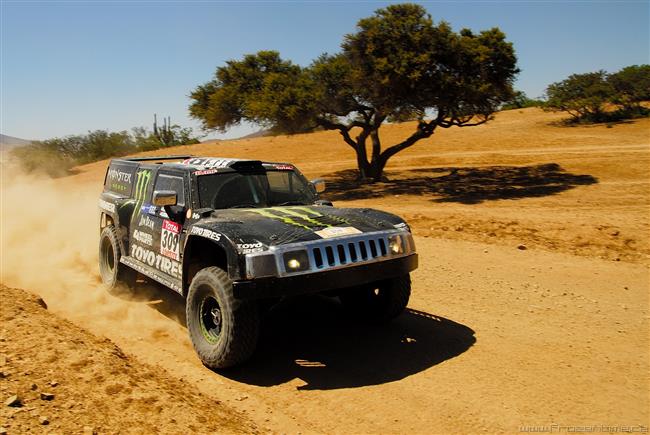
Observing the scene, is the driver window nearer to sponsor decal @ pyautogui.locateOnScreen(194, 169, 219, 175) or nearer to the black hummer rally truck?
the black hummer rally truck

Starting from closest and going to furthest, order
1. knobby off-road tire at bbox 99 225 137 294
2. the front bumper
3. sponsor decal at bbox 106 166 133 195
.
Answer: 1. the front bumper
2. knobby off-road tire at bbox 99 225 137 294
3. sponsor decal at bbox 106 166 133 195

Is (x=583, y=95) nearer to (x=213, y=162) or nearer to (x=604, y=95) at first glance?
(x=604, y=95)

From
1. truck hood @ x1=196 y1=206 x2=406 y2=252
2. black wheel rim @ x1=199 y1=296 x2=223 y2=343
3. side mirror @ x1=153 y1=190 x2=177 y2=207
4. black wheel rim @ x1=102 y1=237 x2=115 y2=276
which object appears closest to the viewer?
truck hood @ x1=196 y1=206 x2=406 y2=252

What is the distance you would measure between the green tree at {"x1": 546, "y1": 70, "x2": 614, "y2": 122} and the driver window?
3499cm

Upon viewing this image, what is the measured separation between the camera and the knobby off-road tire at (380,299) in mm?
5812

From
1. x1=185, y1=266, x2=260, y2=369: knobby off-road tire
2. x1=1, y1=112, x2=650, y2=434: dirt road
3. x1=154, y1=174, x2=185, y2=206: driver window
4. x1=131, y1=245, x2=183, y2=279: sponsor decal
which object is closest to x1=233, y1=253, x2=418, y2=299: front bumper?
x1=185, y1=266, x2=260, y2=369: knobby off-road tire

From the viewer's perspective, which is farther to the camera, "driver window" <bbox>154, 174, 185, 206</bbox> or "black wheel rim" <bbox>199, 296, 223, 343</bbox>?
"driver window" <bbox>154, 174, 185, 206</bbox>

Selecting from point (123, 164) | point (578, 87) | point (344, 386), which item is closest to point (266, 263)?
point (344, 386)

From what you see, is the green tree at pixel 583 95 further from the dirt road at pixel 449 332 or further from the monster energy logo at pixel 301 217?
the monster energy logo at pixel 301 217

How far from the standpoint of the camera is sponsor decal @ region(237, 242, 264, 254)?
4504 mm

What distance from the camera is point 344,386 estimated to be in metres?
4.63

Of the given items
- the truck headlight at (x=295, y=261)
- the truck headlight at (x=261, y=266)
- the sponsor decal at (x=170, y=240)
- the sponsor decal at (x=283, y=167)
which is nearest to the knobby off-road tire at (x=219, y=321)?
the truck headlight at (x=261, y=266)

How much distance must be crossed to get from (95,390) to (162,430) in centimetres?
82

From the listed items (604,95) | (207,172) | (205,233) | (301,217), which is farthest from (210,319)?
(604,95)
